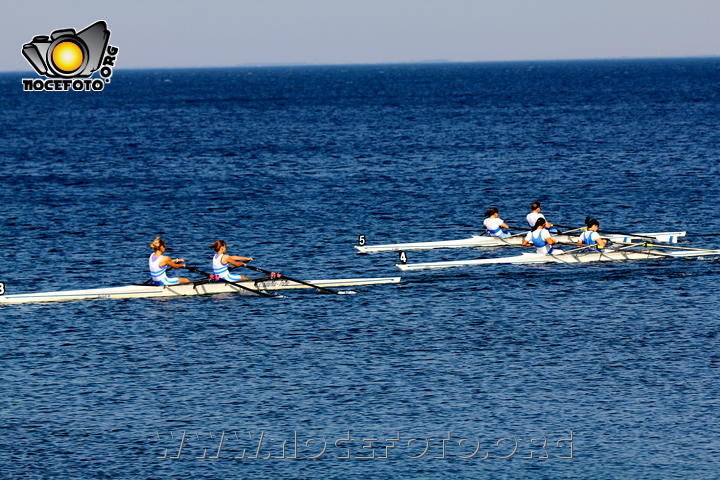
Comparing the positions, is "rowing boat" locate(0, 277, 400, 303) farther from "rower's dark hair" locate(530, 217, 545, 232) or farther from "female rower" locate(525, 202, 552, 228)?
"female rower" locate(525, 202, 552, 228)

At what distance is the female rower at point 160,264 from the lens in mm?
31344

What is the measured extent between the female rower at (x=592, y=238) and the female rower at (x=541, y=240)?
1.01 metres

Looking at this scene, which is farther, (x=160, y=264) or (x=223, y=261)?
(x=223, y=261)

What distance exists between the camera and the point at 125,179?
66.8 m

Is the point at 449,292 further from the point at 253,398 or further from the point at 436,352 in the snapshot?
the point at 253,398

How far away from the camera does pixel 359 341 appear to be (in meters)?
28.5

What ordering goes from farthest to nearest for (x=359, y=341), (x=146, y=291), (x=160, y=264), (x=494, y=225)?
1. (x=494, y=225)
2. (x=146, y=291)
3. (x=160, y=264)
4. (x=359, y=341)

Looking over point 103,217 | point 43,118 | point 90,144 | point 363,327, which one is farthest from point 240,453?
point 43,118

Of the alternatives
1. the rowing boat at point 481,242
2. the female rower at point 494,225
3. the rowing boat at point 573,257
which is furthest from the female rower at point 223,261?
the female rower at point 494,225

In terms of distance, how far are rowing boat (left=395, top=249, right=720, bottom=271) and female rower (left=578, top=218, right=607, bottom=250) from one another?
465 mm

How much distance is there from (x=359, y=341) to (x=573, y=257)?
41.1ft

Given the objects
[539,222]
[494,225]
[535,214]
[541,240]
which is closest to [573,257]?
[541,240]

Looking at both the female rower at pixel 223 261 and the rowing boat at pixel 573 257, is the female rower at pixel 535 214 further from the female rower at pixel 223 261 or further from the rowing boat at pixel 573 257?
the female rower at pixel 223 261

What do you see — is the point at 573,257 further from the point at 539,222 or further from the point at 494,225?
the point at 494,225
